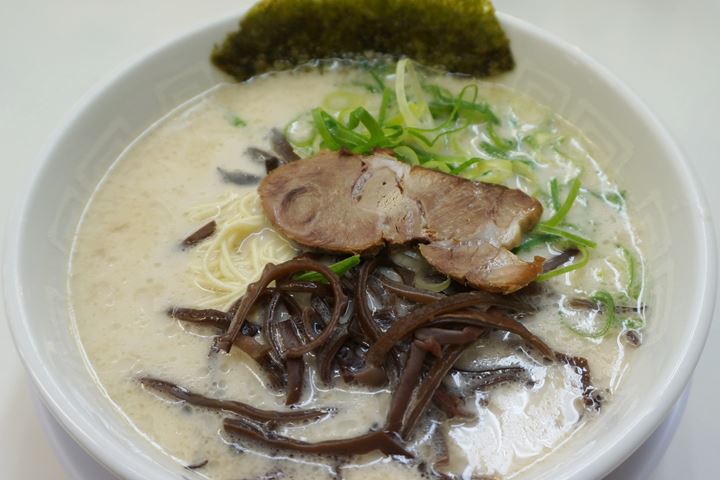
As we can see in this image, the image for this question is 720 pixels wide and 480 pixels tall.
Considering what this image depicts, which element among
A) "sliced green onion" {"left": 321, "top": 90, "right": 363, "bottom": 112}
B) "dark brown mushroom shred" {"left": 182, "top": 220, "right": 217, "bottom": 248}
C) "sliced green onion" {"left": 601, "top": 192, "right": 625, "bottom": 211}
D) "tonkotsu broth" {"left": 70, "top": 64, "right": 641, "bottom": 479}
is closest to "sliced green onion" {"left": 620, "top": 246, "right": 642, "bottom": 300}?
"tonkotsu broth" {"left": 70, "top": 64, "right": 641, "bottom": 479}

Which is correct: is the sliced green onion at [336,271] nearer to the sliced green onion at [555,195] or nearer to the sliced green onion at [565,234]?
the sliced green onion at [565,234]

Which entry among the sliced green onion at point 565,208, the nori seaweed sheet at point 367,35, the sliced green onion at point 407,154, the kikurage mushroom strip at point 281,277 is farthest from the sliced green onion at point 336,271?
the nori seaweed sheet at point 367,35

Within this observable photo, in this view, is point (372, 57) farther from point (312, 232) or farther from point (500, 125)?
point (312, 232)

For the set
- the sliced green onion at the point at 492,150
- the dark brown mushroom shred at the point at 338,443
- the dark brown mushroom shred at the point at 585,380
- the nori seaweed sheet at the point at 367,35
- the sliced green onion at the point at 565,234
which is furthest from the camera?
the nori seaweed sheet at the point at 367,35

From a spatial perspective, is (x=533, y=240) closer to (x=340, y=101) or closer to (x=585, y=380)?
(x=585, y=380)

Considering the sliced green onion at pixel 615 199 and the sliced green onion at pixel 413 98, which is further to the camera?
the sliced green onion at pixel 413 98

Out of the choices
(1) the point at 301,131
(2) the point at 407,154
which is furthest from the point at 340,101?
(2) the point at 407,154

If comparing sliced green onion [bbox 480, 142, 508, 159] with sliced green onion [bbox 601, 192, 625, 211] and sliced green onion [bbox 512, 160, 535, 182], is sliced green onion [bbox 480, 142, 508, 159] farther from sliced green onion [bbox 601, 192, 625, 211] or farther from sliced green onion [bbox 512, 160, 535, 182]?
sliced green onion [bbox 601, 192, 625, 211]
